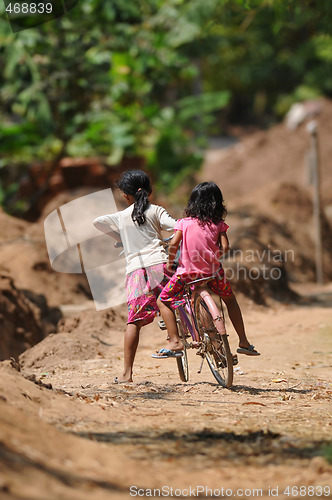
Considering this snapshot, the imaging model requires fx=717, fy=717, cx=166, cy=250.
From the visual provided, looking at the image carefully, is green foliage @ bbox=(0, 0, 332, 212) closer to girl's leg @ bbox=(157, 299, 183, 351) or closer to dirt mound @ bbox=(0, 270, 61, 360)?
dirt mound @ bbox=(0, 270, 61, 360)

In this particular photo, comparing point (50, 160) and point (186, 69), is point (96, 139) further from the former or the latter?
point (186, 69)

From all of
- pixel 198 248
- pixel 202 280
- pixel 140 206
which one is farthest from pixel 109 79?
pixel 202 280

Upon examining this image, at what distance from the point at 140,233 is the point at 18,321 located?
4.20 m

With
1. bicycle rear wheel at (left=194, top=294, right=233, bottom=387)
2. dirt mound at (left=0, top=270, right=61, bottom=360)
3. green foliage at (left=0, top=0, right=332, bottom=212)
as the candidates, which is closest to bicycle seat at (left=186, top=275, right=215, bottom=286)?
bicycle rear wheel at (left=194, top=294, right=233, bottom=387)

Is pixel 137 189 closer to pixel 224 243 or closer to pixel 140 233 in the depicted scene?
pixel 140 233

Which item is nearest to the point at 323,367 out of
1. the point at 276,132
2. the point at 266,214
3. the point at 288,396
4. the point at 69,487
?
the point at 288,396

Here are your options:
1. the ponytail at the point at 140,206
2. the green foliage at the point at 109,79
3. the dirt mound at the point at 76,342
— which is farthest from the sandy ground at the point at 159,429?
the green foliage at the point at 109,79

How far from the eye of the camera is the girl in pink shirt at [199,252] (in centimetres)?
580

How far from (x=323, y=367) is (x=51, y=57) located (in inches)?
436

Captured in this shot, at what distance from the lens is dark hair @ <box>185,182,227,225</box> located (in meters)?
5.86

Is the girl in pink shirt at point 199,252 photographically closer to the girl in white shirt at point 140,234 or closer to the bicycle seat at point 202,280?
the bicycle seat at point 202,280

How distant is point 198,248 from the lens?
5.79 metres

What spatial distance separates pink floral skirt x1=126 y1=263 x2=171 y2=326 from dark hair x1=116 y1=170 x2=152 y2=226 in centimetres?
43

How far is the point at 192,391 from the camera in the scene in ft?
19.7
